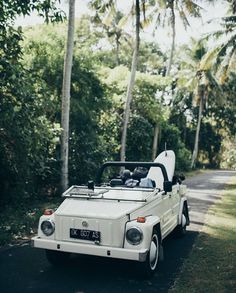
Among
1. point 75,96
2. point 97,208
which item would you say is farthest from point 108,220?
point 75,96

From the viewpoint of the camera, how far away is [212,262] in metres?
6.88

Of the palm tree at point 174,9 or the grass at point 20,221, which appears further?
the palm tree at point 174,9

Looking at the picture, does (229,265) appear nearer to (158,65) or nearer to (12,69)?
(12,69)

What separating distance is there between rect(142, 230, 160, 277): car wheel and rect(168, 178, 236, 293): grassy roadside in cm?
45

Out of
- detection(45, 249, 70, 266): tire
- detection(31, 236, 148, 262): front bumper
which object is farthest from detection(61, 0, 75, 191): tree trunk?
detection(31, 236, 148, 262): front bumper

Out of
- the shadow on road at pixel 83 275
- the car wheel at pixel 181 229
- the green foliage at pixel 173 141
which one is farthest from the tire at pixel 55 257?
the green foliage at pixel 173 141

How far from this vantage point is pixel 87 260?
6.94 metres

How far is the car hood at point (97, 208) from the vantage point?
6.00 metres

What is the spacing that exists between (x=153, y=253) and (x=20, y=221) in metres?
5.13

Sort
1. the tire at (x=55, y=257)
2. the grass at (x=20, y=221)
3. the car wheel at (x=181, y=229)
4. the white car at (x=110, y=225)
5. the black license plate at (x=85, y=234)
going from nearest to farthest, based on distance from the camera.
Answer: the white car at (x=110, y=225), the black license plate at (x=85, y=234), the tire at (x=55, y=257), the grass at (x=20, y=221), the car wheel at (x=181, y=229)

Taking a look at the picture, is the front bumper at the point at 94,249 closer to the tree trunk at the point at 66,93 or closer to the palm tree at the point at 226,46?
the tree trunk at the point at 66,93

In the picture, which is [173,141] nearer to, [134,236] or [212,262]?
[212,262]

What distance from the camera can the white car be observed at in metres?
5.80

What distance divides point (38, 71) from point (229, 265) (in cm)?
1278
